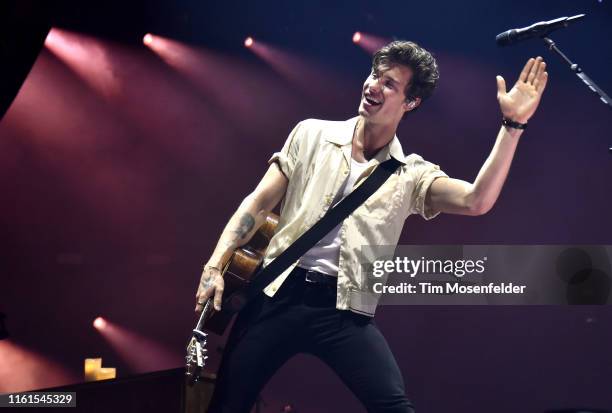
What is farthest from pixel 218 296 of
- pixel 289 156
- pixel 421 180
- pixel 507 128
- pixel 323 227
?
pixel 507 128

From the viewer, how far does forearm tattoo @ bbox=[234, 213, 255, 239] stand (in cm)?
285

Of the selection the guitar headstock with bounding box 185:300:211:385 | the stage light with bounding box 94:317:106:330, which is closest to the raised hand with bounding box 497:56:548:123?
the guitar headstock with bounding box 185:300:211:385

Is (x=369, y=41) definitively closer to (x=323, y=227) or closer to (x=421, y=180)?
(x=421, y=180)

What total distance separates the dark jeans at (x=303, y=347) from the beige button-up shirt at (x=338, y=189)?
12cm

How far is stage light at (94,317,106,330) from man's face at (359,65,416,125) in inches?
181

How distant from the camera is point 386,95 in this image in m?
3.09

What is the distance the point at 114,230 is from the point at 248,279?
4.29 m

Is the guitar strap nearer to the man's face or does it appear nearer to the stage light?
the man's face

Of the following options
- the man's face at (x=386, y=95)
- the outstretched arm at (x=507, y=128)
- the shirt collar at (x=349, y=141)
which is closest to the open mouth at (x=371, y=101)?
the man's face at (x=386, y=95)

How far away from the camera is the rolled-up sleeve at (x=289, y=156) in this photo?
9.78 feet

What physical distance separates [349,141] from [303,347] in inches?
36.4

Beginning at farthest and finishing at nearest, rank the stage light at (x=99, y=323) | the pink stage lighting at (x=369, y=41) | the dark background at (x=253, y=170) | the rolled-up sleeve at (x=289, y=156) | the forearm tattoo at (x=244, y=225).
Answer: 1. the stage light at (x=99, y=323)
2. the pink stage lighting at (x=369, y=41)
3. the dark background at (x=253, y=170)
4. the rolled-up sleeve at (x=289, y=156)
5. the forearm tattoo at (x=244, y=225)

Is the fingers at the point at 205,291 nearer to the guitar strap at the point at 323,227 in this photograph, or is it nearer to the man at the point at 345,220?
the man at the point at 345,220

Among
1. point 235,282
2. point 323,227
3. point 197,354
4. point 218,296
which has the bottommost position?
point 197,354
